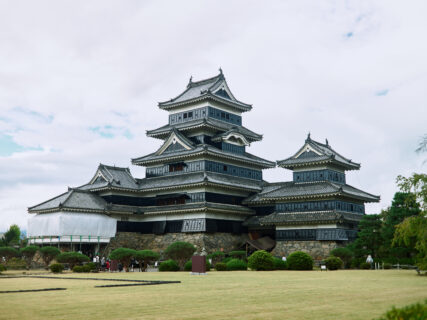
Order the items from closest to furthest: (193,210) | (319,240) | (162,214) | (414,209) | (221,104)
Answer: (414,209) → (319,240) → (193,210) → (162,214) → (221,104)

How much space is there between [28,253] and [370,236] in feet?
123

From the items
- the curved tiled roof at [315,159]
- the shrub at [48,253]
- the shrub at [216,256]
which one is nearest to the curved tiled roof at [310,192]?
the curved tiled roof at [315,159]

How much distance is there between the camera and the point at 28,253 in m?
54.5

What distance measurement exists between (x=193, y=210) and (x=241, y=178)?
10.2 meters

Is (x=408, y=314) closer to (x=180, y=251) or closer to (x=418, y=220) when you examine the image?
(x=418, y=220)

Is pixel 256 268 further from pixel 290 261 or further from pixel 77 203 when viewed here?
pixel 77 203

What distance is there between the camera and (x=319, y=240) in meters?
52.1

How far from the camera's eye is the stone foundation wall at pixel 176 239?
180 ft

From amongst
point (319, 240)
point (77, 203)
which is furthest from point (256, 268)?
point (77, 203)

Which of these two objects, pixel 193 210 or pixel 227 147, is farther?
pixel 227 147

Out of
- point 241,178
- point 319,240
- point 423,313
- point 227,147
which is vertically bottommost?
point 423,313

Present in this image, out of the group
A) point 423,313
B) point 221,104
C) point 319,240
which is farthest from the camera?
point 221,104

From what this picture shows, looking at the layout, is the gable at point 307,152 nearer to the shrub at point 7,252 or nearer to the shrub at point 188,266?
the shrub at point 188,266

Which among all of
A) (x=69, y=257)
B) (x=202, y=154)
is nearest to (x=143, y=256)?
(x=69, y=257)
